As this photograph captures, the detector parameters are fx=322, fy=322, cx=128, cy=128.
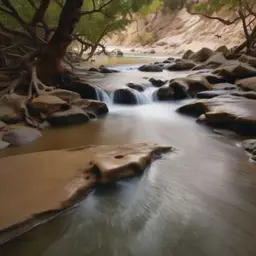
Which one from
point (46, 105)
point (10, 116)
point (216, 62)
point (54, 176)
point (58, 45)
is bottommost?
point (54, 176)

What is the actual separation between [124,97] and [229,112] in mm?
4050

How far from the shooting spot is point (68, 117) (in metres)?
7.62

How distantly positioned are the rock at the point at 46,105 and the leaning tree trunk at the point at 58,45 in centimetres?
265

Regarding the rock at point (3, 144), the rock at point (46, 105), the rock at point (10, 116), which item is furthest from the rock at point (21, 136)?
the rock at point (46, 105)

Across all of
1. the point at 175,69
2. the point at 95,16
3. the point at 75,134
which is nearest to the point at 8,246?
the point at 75,134

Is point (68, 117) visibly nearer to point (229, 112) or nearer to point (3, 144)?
point (3, 144)

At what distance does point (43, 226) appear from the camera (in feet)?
11.1

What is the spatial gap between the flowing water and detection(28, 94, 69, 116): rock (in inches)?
62.0

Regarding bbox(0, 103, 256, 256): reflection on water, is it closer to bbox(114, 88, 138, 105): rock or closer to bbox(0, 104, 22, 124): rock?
bbox(0, 104, 22, 124): rock

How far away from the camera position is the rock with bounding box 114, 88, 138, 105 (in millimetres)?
10305

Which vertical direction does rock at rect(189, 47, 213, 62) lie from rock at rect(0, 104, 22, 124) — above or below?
above

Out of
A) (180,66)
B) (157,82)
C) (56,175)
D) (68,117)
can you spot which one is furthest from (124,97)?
(180,66)

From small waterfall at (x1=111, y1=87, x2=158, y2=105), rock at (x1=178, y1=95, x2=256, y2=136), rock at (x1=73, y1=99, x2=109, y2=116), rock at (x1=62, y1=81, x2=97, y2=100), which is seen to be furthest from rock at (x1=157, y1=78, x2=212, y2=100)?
rock at (x1=73, y1=99, x2=109, y2=116)

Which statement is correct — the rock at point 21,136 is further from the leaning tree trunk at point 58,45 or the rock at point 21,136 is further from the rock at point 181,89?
the rock at point 181,89
